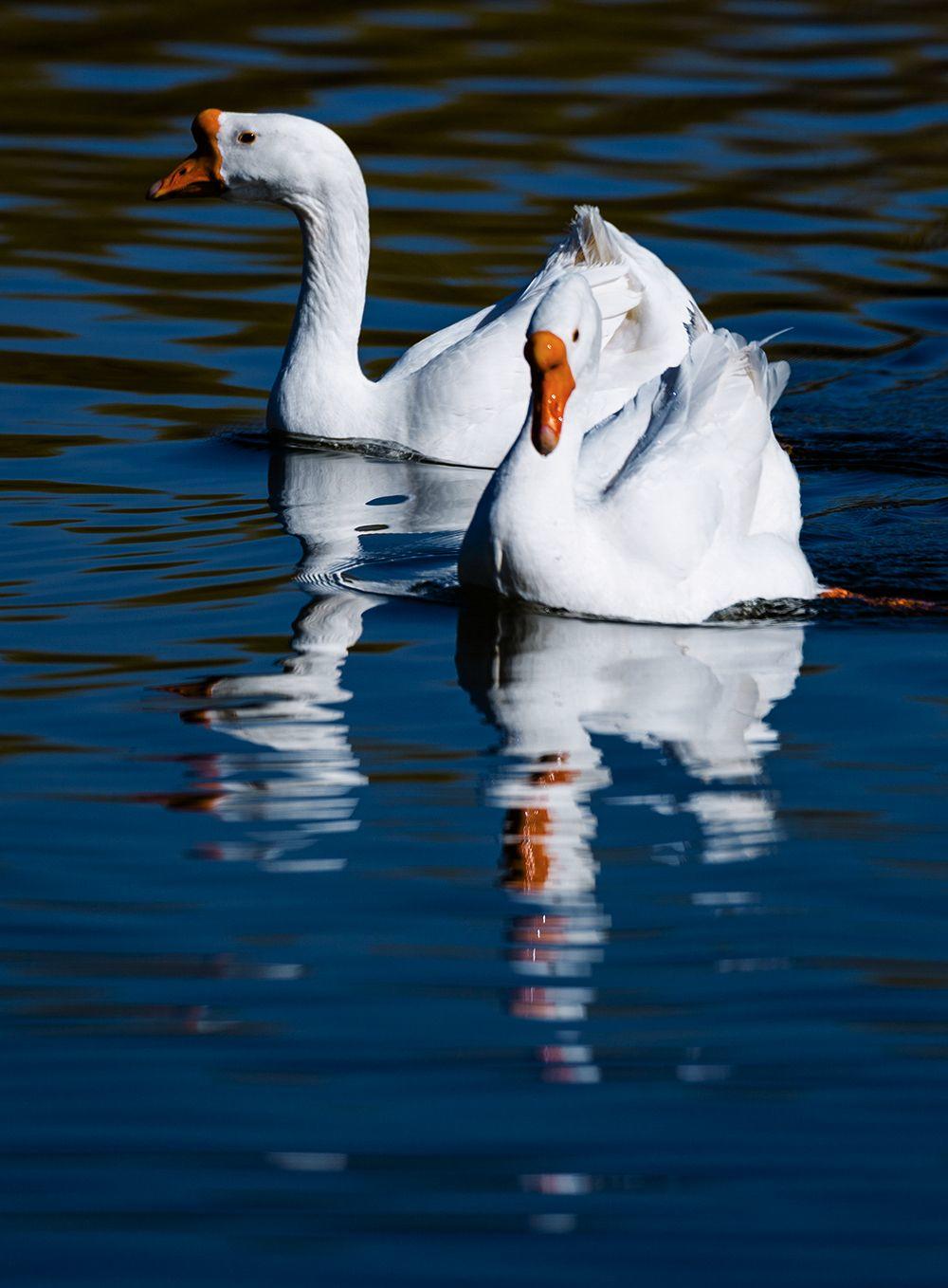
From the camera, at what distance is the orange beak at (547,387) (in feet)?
22.8

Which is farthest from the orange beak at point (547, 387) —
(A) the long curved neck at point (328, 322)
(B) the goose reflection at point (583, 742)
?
(A) the long curved neck at point (328, 322)

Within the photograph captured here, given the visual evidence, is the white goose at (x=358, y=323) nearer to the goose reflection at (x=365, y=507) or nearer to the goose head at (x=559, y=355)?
the goose reflection at (x=365, y=507)

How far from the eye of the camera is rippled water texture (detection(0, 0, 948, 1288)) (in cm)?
396

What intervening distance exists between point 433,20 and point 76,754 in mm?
15049

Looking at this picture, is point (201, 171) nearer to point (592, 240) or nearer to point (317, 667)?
point (592, 240)

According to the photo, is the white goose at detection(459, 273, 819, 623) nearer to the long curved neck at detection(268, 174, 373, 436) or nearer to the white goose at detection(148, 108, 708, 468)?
the white goose at detection(148, 108, 708, 468)

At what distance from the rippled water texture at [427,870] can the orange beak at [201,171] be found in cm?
102

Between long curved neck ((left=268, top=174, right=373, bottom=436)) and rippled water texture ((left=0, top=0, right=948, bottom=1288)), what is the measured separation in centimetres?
25

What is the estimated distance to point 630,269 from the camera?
1018 centimetres

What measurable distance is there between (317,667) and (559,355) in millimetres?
1256

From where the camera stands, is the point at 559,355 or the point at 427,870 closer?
the point at 427,870

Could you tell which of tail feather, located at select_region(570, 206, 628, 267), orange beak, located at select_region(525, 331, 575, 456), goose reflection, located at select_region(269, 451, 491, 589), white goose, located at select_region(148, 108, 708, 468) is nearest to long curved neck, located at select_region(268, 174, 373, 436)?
white goose, located at select_region(148, 108, 708, 468)

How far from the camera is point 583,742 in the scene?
6.17 meters

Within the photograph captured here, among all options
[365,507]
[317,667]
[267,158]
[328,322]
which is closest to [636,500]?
[317,667]
